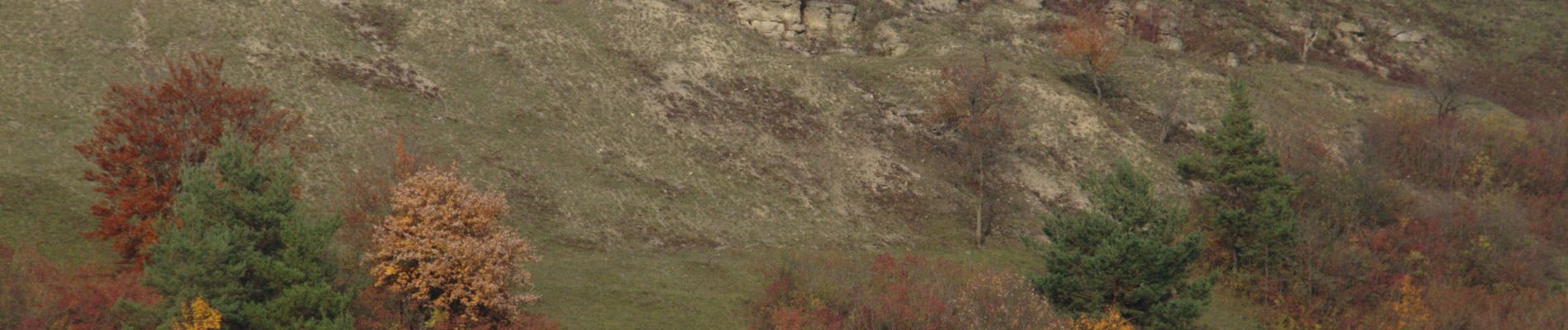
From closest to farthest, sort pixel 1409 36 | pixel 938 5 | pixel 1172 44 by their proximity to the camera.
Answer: pixel 938 5 < pixel 1172 44 < pixel 1409 36

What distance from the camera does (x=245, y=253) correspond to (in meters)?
37.1

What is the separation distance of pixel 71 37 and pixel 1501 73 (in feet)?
417

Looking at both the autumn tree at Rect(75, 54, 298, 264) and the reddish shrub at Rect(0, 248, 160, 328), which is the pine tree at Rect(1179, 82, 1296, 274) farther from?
the reddish shrub at Rect(0, 248, 160, 328)

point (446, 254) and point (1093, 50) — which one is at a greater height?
point (446, 254)

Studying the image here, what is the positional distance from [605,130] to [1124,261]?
1306 inches

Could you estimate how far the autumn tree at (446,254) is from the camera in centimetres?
4306

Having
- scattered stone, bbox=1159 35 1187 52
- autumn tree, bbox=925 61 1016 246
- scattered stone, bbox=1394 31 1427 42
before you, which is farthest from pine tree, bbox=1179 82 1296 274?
scattered stone, bbox=1394 31 1427 42

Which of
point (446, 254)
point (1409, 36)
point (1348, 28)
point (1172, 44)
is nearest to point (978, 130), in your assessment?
point (446, 254)

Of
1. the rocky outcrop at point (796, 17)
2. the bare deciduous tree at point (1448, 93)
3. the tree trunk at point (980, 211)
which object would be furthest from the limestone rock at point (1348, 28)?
the tree trunk at point (980, 211)

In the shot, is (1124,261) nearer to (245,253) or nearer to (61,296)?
(245,253)

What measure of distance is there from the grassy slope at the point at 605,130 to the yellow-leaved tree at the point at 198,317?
12.3 m

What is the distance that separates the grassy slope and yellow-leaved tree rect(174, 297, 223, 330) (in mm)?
12260

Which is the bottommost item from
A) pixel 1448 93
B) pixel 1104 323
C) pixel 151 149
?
pixel 1448 93

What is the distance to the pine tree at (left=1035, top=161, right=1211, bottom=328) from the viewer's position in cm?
5200
